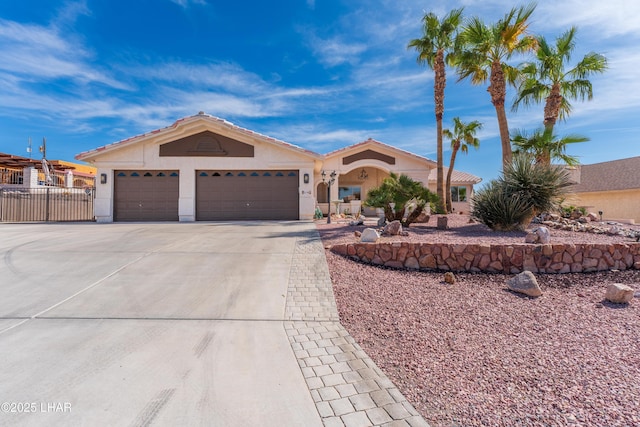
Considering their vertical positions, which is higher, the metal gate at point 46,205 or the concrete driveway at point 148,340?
the metal gate at point 46,205

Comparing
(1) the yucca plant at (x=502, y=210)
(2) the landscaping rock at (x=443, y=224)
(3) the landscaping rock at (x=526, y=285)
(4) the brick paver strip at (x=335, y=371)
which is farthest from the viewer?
(2) the landscaping rock at (x=443, y=224)

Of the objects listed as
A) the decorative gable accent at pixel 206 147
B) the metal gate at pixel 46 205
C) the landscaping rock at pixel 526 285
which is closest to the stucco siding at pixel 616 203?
the landscaping rock at pixel 526 285

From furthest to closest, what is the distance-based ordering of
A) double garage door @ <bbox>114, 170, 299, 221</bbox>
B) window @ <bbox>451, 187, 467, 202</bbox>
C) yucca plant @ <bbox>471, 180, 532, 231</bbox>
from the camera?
window @ <bbox>451, 187, 467, 202</bbox> → double garage door @ <bbox>114, 170, 299, 221</bbox> → yucca plant @ <bbox>471, 180, 532, 231</bbox>

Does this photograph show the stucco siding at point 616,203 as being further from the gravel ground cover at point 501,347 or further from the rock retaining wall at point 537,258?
the gravel ground cover at point 501,347

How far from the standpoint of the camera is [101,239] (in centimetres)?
881

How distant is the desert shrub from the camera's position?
30.4 feet

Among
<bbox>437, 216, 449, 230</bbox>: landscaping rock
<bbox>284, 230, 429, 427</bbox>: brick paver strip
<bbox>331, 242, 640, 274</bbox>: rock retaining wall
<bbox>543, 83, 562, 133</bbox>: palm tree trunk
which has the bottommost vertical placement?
<bbox>284, 230, 429, 427</bbox>: brick paver strip

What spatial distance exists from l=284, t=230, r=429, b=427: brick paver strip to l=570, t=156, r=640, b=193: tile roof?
24.4 m

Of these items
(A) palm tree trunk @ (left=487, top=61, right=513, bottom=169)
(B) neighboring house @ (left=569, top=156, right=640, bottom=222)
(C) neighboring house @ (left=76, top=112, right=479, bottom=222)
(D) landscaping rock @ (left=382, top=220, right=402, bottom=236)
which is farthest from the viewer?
(B) neighboring house @ (left=569, top=156, right=640, bottom=222)

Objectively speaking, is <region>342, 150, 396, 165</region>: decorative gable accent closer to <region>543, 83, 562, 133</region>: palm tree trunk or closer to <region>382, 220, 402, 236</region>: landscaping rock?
<region>543, 83, 562, 133</region>: palm tree trunk

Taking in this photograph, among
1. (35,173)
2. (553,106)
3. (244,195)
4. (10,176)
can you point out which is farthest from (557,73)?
(10,176)

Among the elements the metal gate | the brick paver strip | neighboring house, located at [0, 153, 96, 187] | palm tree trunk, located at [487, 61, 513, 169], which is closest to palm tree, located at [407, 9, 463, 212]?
palm tree trunk, located at [487, 61, 513, 169]

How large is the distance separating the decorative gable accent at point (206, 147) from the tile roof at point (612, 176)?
22591mm

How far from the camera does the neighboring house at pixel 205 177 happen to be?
1527cm
